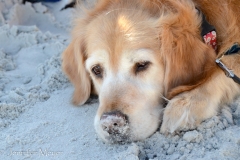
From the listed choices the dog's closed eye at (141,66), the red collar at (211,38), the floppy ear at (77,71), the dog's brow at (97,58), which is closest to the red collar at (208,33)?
the red collar at (211,38)

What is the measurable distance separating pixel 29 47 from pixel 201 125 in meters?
2.32

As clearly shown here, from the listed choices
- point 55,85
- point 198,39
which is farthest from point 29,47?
point 198,39

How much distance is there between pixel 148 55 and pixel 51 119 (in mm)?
914

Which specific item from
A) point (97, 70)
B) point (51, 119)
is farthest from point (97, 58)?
point (51, 119)

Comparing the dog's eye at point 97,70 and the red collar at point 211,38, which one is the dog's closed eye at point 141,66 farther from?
the red collar at point 211,38

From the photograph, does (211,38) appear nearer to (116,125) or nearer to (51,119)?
(116,125)

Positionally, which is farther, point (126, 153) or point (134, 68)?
point (134, 68)

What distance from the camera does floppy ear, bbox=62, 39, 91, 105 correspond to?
3.45 meters

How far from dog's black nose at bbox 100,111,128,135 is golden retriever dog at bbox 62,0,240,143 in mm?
30

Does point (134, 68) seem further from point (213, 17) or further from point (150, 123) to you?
point (213, 17)

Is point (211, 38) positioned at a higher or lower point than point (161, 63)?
higher

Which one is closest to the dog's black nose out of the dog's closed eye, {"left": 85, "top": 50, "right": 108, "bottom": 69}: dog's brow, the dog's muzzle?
the dog's muzzle

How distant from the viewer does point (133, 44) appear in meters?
2.86

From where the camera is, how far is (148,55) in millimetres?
2879
